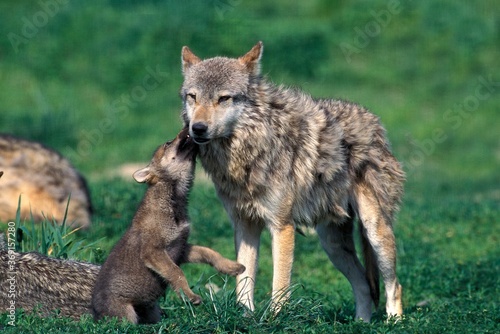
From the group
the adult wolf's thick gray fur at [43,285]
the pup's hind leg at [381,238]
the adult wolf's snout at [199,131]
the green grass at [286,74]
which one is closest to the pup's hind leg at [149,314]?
the adult wolf's thick gray fur at [43,285]

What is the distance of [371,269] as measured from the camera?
318 inches

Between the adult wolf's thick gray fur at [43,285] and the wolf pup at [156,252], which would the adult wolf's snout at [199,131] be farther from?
the adult wolf's thick gray fur at [43,285]

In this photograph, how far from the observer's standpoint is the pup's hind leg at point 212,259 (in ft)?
22.7

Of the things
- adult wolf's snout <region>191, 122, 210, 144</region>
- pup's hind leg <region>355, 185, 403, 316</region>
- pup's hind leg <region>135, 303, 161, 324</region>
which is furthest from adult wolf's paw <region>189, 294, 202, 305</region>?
pup's hind leg <region>355, 185, 403, 316</region>

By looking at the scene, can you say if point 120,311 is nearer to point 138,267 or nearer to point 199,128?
point 138,267

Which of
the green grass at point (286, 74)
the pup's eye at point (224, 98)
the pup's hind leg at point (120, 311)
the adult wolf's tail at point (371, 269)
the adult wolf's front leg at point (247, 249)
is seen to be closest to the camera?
the pup's hind leg at point (120, 311)

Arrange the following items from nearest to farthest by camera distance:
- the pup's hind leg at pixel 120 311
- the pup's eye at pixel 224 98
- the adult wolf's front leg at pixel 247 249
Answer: the pup's hind leg at pixel 120 311
the pup's eye at pixel 224 98
the adult wolf's front leg at pixel 247 249

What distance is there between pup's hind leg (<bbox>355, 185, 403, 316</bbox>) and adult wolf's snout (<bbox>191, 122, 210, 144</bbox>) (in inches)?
69.2

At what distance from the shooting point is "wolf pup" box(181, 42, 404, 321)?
6988mm

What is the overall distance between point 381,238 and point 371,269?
358 mm

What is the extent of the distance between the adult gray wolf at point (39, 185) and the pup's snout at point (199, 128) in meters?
4.14

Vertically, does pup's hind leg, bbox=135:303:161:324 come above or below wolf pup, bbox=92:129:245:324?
below

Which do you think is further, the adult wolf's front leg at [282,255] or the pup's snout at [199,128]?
the adult wolf's front leg at [282,255]

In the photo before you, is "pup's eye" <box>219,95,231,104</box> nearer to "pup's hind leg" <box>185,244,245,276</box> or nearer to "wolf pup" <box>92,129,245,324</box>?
"wolf pup" <box>92,129,245,324</box>
